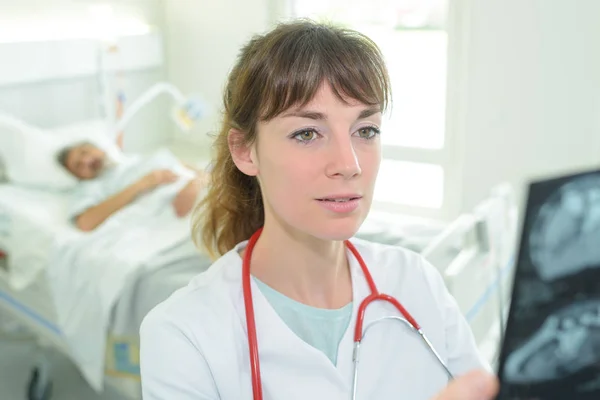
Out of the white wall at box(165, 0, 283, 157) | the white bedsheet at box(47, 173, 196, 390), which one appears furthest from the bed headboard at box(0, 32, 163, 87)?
the white bedsheet at box(47, 173, 196, 390)

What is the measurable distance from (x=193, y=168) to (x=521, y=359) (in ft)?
8.11

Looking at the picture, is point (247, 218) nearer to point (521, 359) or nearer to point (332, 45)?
point (332, 45)

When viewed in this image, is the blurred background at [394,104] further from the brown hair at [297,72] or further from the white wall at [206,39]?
the brown hair at [297,72]

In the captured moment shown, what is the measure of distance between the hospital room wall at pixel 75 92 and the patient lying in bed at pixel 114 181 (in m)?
0.42

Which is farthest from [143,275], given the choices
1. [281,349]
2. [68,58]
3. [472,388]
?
[472,388]

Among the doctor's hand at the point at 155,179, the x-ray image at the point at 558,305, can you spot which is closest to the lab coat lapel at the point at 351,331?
the x-ray image at the point at 558,305

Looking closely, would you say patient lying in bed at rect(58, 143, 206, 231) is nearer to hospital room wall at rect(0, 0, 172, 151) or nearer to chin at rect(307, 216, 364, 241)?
hospital room wall at rect(0, 0, 172, 151)

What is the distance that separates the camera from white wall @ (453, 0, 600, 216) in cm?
265

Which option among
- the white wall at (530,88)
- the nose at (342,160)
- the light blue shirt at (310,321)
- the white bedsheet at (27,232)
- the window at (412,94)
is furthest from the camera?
the window at (412,94)

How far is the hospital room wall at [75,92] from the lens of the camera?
2.81 m

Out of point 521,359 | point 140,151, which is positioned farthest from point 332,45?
point 140,151

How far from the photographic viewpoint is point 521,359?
56 centimetres

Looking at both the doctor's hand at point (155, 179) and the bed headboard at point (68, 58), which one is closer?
the doctor's hand at point (155, 179)

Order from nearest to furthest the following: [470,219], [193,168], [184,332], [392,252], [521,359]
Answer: [521,359] → [184,332] → [392,252] → [470,219] → [193,168]
